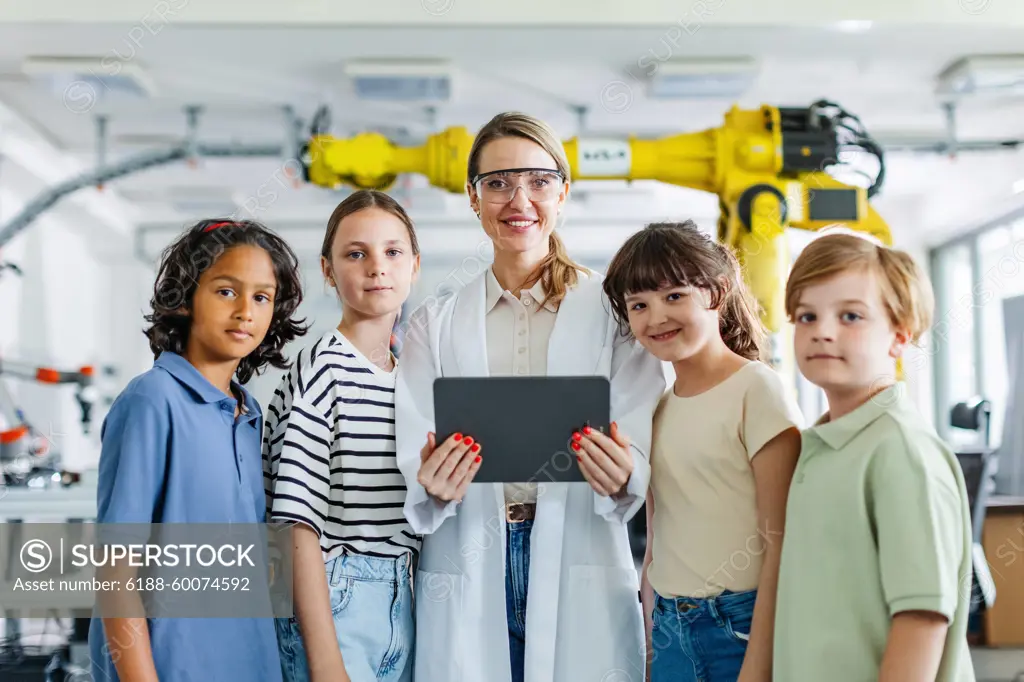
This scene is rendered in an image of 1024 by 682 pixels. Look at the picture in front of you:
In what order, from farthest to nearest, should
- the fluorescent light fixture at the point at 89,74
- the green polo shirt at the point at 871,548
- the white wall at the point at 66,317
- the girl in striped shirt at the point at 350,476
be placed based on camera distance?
the white wall at the point at 66,317, the fluorescent light fixture at the point at 89,74, the girl in striped shirt at the point at 350,476, the green polo shirt at the point at 871,548

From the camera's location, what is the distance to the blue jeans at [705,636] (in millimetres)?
1199

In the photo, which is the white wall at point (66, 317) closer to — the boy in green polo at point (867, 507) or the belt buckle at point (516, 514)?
the belt buckle at point (516, 514)

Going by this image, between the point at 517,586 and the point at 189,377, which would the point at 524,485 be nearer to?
the point at 517,586

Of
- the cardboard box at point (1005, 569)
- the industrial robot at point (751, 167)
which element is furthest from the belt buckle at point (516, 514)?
the cardboard box at point (1005, 569)

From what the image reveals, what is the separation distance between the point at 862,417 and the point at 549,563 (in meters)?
0.51

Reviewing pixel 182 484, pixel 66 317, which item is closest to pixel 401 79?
pixel 182 484

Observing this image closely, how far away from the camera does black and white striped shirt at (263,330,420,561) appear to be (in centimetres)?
130

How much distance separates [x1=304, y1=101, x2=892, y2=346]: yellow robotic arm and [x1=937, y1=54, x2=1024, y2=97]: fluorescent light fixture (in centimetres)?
152

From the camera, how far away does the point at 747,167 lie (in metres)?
3.04

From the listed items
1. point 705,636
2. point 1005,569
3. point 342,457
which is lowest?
point 1005,569

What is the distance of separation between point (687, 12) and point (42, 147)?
4.55 metres

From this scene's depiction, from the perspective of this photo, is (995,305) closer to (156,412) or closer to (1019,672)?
(1019,672)

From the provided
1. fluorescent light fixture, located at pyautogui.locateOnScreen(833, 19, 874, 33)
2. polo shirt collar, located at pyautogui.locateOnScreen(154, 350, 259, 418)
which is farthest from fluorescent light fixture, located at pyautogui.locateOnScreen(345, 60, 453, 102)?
polo shirt collar, located at pyautogui.locateOnScreen(154, 350, 259, 418)

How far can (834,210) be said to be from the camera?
3049 mm
